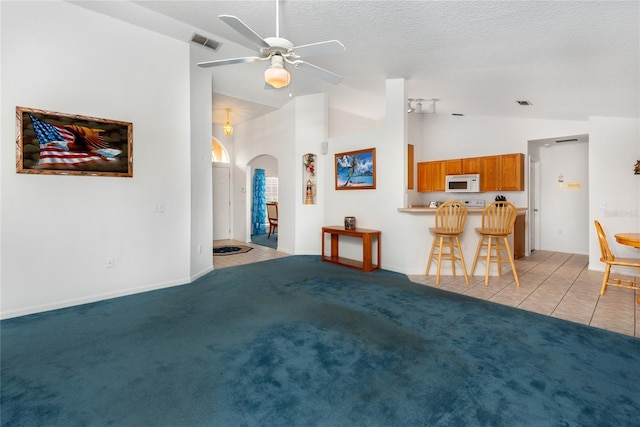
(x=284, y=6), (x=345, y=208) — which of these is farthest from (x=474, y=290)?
(x=284, y=6)

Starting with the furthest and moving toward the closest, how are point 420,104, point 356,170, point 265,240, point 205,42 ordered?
point 265,240 → point 420,104 → point 356,170 → point 205,42

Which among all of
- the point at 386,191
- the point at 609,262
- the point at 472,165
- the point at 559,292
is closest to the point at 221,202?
the point at 386,191

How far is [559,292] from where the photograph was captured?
11.9 feet

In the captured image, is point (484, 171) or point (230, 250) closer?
point (484, 171)

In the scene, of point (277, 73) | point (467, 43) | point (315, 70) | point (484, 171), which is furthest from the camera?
point (484, 171)

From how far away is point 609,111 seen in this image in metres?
4.27

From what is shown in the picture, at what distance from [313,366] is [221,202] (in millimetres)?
6319

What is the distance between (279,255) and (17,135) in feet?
13.5

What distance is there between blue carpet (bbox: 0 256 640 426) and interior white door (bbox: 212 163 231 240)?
4370mm

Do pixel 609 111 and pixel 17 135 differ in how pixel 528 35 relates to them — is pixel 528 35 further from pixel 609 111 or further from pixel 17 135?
pixel 17 135

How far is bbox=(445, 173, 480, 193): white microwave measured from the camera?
6009 mm

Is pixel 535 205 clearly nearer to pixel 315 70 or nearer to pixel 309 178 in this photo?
pixel 309 178

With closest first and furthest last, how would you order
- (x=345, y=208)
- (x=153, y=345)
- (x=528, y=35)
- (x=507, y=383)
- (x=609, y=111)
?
(x=507, y=383) → (x=153, y=345) → (x=528, y=35) → (x=609, y=111) → (x=345, y=208)

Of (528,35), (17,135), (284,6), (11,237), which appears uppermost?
(284,6)
